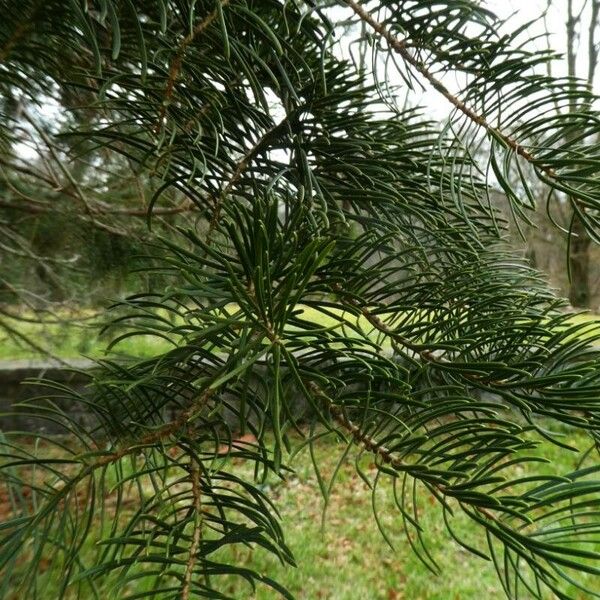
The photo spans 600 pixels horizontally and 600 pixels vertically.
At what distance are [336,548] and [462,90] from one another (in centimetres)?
235

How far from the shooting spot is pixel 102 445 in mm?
525

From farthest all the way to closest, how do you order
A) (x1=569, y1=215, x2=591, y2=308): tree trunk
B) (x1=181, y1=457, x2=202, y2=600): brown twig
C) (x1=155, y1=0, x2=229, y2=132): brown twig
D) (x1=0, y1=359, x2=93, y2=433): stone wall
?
(x1=569, y1=215, x2=591, y2=308): tree trunk
(x1=0, y1=359, x2=93, y2=433): stone wall
(x1=155, y1=0, x2=229, y2=132): brown twig
(x1=181, y1=457, x2=202, y2=600): brown twig

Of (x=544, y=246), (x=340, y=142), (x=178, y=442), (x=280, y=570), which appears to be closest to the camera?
(x=178, y=442)

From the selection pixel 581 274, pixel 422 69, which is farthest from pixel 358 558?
pixel 581 274

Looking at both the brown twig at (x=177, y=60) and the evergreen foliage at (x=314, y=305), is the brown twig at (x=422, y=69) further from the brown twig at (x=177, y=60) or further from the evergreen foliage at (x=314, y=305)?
the brown twig at (x=177, y=60)

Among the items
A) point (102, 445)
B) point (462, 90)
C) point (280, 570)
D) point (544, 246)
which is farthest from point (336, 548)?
point (544, 246)

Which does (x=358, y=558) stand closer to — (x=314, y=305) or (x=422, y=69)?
(x=314, y=305)

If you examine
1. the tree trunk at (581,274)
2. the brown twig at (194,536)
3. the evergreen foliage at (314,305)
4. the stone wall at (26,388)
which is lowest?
the stone wall at (26,388)

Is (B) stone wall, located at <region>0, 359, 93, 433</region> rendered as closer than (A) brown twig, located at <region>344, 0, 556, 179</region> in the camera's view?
No

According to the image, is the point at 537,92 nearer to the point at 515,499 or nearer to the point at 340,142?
the point at 340,142

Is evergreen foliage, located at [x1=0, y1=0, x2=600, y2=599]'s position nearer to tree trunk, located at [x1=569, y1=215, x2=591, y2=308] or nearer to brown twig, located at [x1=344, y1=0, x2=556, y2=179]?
brown twig, located at [x1=344, y1=0, x2=556, y2=179]

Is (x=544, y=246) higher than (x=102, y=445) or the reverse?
higher

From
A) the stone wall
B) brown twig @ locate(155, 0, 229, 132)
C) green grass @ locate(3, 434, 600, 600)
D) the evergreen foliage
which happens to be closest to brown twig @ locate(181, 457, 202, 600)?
the evergreen foliage

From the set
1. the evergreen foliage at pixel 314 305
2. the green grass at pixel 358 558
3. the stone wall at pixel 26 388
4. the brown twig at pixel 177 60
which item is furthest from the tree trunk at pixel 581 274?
the brown twig at pixel 177 60
